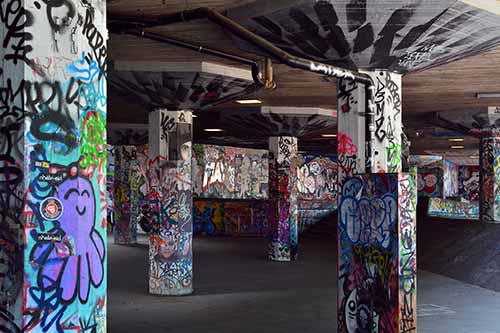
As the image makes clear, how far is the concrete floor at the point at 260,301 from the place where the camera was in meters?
14.4

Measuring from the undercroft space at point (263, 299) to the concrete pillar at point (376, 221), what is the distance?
1732 mm

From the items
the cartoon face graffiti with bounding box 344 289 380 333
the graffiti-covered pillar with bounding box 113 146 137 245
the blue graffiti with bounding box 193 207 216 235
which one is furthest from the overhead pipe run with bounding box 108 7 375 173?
the blue graffiti with bounding box 193 207 216 235

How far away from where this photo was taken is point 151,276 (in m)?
19.0

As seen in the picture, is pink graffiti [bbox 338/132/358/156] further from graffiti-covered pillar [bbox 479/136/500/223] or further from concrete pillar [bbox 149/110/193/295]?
graffiti-covered pillar [bbox 479/136/500/223]

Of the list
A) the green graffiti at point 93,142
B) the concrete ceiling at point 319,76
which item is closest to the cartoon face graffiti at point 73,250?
Result: the green graffiti at point 93,142

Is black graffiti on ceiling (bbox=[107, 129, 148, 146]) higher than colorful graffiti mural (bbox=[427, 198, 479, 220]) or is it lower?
higher

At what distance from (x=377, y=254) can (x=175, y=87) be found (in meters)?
7.43

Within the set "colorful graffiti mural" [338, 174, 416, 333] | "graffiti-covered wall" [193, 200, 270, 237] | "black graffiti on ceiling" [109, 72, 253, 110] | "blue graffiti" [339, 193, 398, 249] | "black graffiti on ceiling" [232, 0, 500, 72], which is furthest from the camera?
"graffiti-covered wall" [193, 200, 270, 237]

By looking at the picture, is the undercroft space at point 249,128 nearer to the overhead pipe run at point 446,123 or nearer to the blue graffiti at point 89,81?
the blue graffiti at point 89,81

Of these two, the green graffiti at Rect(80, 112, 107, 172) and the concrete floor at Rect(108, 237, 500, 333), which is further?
the concrete floor at Rect(108, 237, 500, 333)

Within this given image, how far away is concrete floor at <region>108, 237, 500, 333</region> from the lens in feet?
47.1

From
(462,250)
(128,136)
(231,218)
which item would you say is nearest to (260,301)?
(462,250)

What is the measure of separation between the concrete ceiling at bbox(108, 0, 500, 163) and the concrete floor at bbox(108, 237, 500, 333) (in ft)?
19.6

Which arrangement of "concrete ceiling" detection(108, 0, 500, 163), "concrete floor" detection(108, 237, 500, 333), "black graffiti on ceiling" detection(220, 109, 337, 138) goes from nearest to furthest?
"concrete ceiling" detection(108, 0, 500, 163) → "concrete floor" detection(108, 237, 500, 333) → "black graffiti on ceiling" detection(220, 109, 337, 138)
